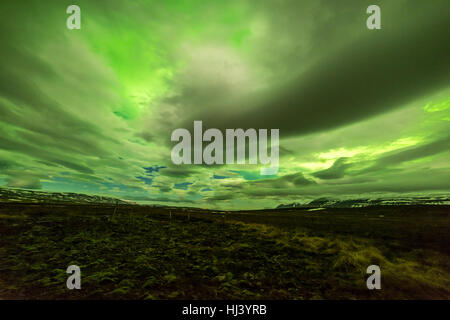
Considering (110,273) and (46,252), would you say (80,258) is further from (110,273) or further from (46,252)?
(110,273)

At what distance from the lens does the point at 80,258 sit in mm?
12398

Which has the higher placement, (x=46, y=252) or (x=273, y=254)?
(x=46, y=252)

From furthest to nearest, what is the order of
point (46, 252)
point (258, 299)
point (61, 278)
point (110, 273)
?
point (46, 252), point (110, 273), point (61, 278), point (258, 299)

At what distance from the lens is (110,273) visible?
10.0 m

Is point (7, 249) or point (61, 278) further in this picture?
point (7, 249)
